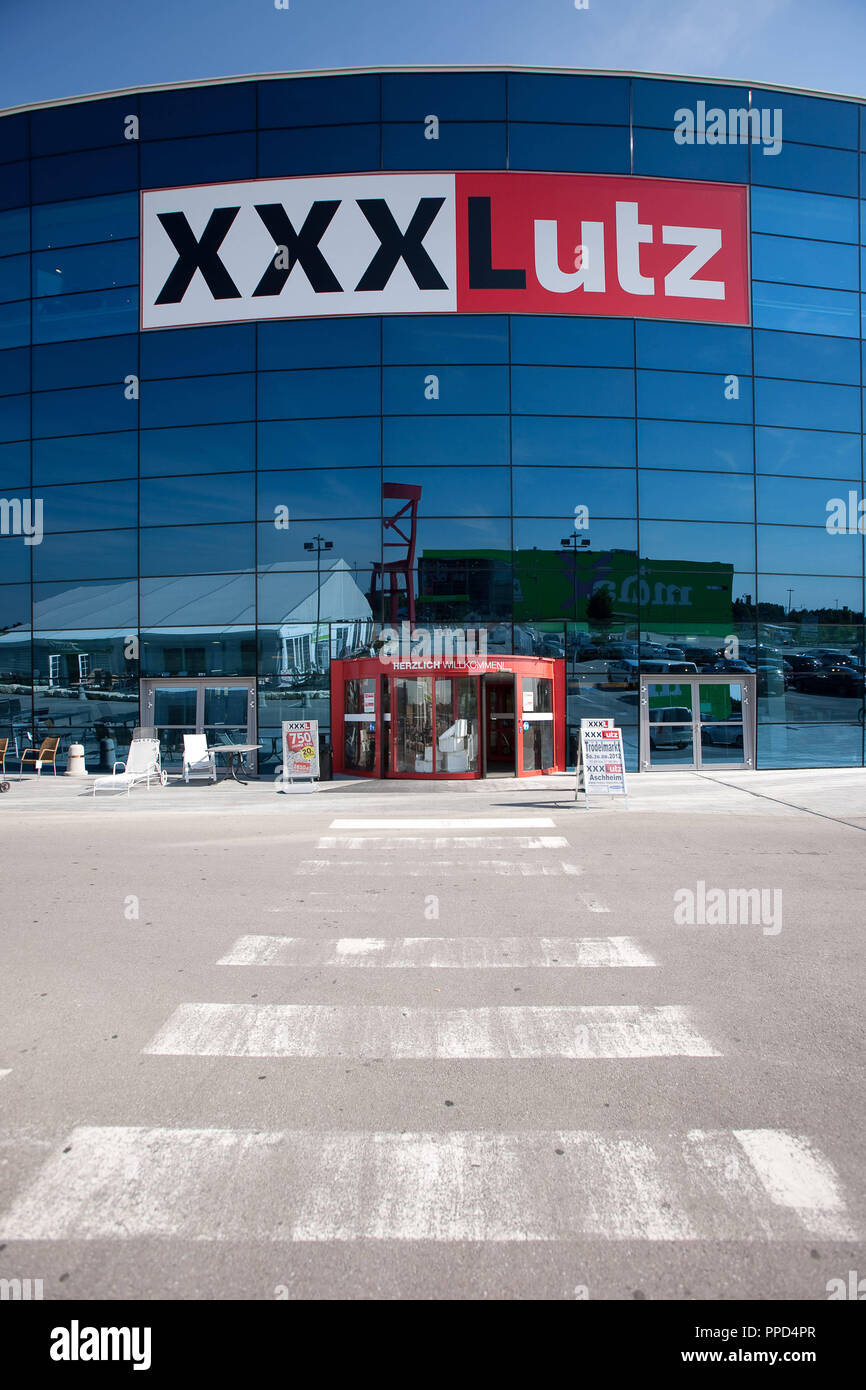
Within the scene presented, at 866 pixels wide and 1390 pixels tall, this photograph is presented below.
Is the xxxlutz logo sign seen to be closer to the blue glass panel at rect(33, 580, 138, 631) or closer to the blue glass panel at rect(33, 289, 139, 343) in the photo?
the blue glass panel at rect(33, 289, 139, 343)

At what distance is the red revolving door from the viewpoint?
19.5 m

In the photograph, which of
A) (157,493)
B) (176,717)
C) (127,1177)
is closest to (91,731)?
(176,717)

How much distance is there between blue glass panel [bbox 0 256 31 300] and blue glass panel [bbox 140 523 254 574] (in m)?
8.57

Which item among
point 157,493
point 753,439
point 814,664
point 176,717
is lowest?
point 176,717

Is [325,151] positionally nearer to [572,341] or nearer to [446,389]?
[446,389]

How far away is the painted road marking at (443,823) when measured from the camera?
12.7 meters

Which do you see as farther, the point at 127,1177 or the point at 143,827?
the point at 143,827

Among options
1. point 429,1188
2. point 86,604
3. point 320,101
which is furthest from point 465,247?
point 429,1188

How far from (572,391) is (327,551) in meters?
8.16

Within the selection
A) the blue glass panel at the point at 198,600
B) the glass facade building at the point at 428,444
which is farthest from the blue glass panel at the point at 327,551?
the blue glass panel at the point at 198,600

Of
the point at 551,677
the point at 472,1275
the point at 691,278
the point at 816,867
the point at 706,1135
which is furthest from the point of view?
the point at 691,278

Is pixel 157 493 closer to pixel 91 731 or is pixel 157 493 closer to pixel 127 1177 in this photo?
pixel 91 731

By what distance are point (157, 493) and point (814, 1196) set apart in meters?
23.8

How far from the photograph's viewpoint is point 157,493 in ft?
77.5
